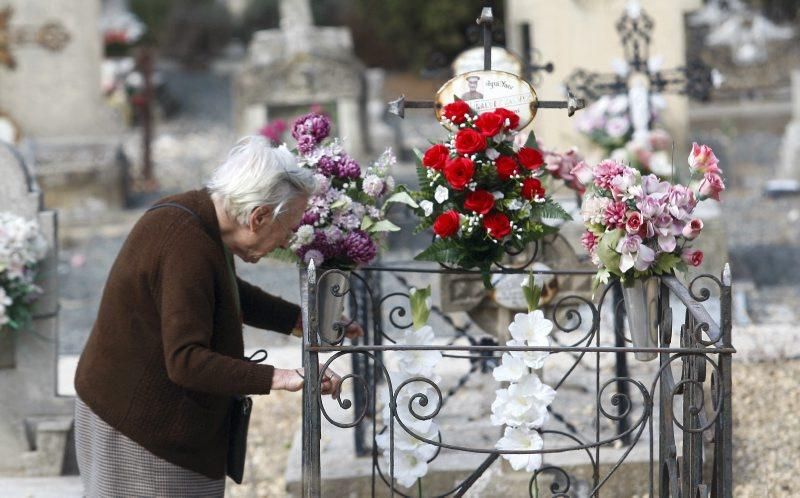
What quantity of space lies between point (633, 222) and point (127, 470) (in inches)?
57.6


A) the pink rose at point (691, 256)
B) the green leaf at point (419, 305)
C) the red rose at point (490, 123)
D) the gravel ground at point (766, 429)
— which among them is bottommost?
the gravel ground at point (766, 429)

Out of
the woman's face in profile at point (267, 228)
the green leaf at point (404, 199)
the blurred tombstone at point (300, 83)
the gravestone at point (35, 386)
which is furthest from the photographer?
the blurred tombstone at point (300, 83)

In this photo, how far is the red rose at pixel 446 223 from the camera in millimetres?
3738

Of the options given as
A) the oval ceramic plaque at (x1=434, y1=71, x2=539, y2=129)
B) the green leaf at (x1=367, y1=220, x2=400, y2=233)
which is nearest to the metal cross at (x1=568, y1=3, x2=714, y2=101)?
the oval ceramic plaque at (x1=434, y1=71, x2=539, y2=129)

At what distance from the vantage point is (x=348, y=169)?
3.96 metres

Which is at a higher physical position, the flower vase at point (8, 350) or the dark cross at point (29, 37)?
the dark cross at point (29, 37)

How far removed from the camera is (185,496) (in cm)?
346

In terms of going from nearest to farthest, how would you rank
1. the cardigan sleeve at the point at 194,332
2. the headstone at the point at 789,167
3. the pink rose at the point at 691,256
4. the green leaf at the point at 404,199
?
the cardigan sleeve at the point at 194,332
the pink rose at the point at 691,256
the green leaf at the point at 404,199
the headstone at the point at 789,167

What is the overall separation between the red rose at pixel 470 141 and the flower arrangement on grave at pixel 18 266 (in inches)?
76.8

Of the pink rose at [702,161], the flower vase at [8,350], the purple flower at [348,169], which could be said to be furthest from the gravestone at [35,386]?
the pink rose at [702,161]

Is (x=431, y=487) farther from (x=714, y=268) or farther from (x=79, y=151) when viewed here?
(x=79, y=151)

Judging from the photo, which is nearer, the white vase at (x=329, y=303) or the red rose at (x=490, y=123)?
the red rose at (x=490, y=123)

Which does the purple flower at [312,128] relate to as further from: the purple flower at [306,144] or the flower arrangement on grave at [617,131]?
the flower arrangement on grave at [617,131]

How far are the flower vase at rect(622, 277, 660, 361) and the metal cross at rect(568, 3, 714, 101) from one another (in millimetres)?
3346
